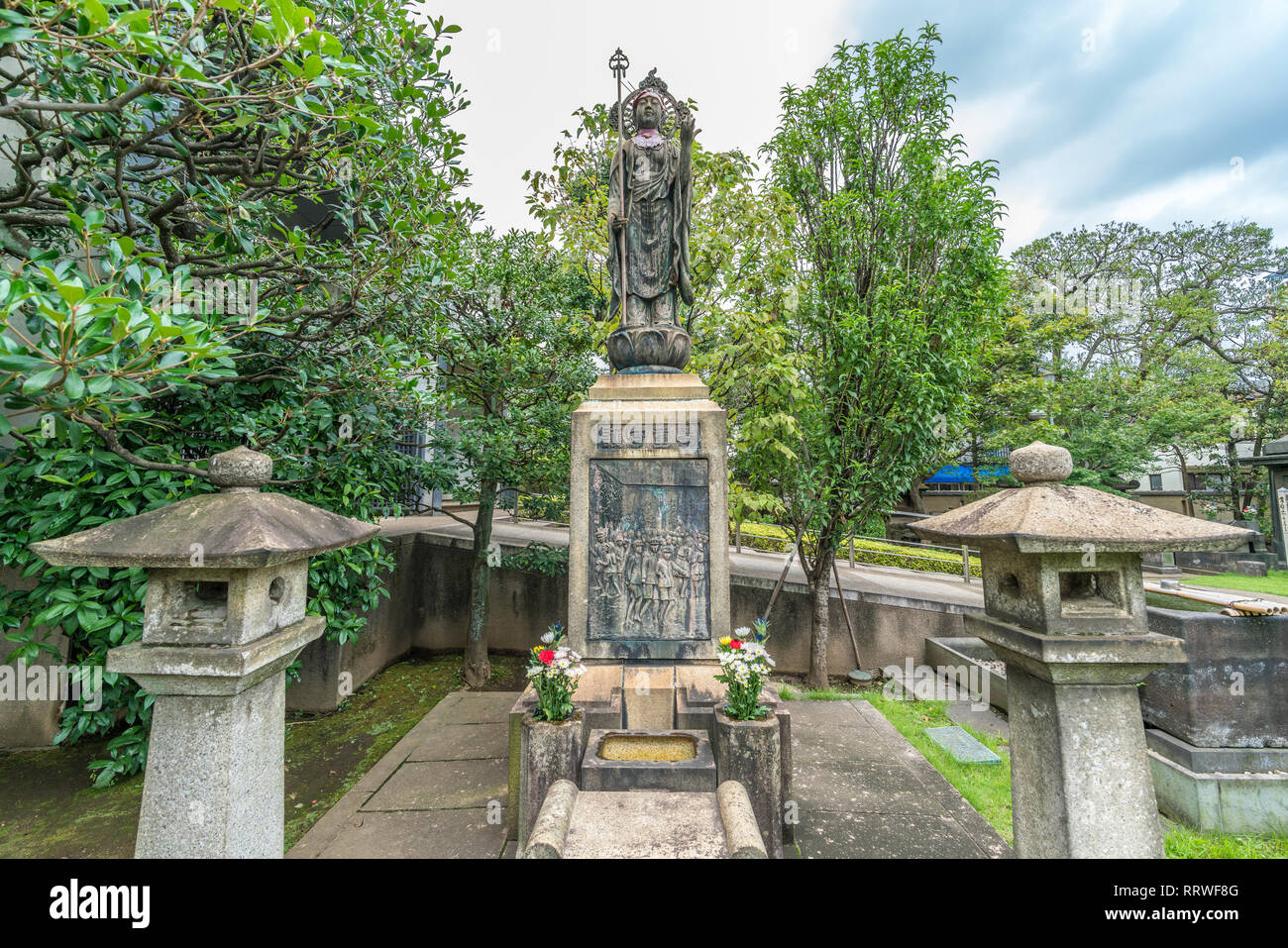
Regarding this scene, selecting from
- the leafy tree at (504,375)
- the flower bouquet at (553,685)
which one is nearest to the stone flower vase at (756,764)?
the flower bouquet at (553,685)

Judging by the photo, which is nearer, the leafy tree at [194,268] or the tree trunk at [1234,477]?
the leafy tree at [194,268]

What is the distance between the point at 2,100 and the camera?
281 cm

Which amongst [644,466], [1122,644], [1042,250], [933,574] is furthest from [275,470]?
[1042,250]

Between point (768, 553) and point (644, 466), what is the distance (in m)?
8.97

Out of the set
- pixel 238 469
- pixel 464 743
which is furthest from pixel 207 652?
pixel 464 743

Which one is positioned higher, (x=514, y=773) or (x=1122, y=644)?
(x=1122, y=644)

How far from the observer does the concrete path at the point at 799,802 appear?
3.62 m

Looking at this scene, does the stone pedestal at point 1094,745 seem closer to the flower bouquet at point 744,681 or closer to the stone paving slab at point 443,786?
the flower bouquet at point 744,681

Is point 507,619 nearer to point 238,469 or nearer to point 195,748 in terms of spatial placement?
point 195,748

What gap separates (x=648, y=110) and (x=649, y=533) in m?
4.07

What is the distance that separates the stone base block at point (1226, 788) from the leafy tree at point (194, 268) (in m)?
7.32

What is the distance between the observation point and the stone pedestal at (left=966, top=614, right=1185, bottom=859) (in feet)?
8.01

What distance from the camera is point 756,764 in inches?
131

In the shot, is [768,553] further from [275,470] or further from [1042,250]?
[1042,250]
